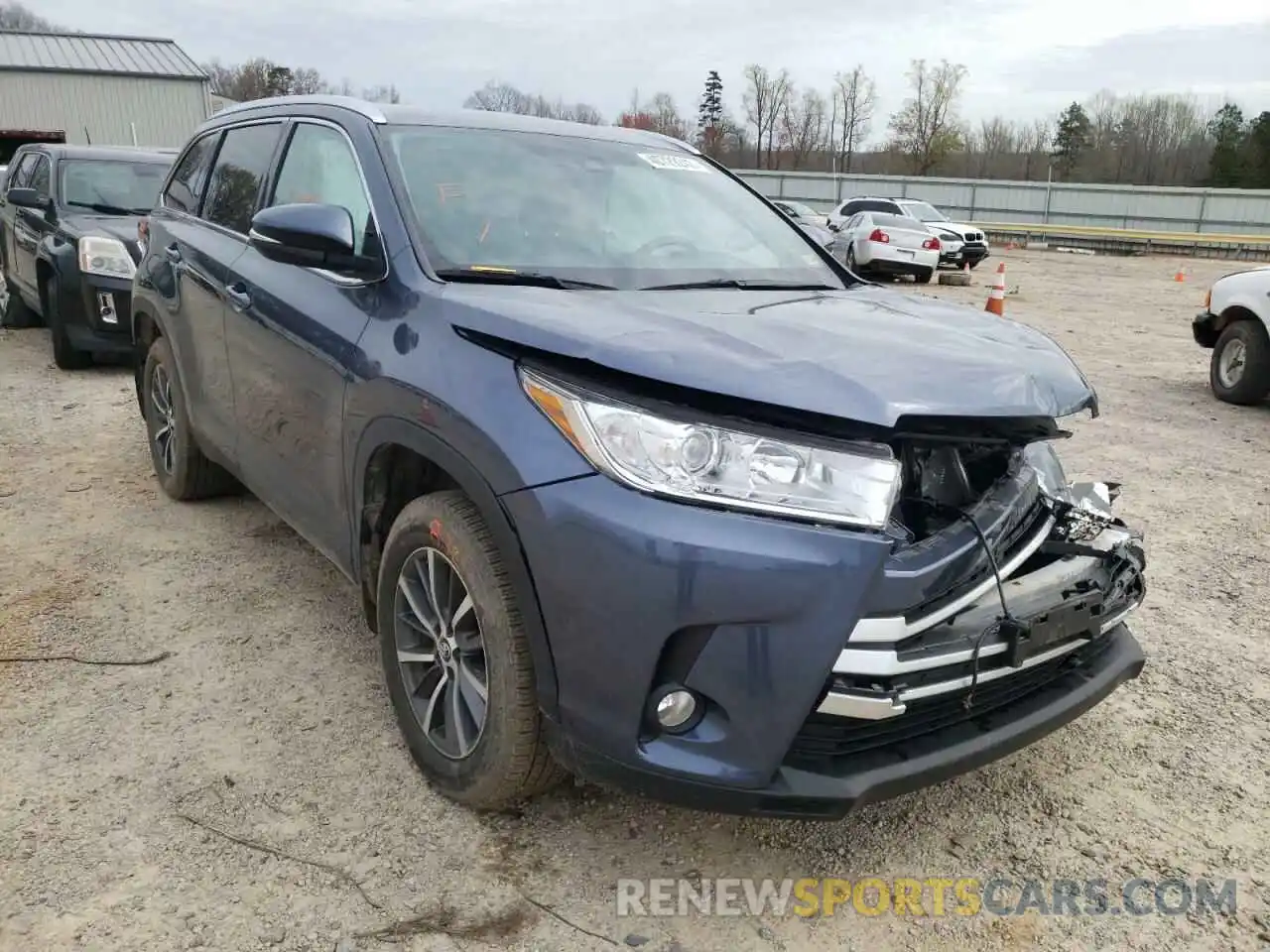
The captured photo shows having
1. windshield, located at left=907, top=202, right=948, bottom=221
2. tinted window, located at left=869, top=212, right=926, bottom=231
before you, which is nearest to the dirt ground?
tinted window, located at left=869, top=212, right=926, bottom=231

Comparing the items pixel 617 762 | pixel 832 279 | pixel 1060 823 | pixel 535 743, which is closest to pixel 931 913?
pixel 1060 823

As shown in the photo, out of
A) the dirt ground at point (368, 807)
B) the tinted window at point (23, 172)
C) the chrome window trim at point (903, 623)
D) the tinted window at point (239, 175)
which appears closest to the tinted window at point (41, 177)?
the tinted window at point (23, 172)

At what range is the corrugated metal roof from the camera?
121 feet

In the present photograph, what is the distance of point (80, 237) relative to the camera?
24.5ft

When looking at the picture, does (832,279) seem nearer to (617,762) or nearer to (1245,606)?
(617,762)

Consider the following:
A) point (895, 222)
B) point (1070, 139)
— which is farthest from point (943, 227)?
point (1070, 139)

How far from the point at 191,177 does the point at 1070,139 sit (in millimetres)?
77792

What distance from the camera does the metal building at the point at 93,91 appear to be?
36500 millimetres

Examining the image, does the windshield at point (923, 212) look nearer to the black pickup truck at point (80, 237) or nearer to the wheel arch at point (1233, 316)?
the wheel arch at point (1233, 316)

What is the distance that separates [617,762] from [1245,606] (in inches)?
125

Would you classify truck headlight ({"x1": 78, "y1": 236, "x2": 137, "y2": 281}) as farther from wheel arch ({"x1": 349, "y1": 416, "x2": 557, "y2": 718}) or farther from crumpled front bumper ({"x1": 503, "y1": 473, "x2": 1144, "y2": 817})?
crumpled front bumper ({"x1": 503, "y1": 473, "x2": 1144, "y2": 817})

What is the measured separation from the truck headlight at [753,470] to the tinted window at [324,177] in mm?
1218

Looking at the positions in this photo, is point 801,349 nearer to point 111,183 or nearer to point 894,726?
point 894,726

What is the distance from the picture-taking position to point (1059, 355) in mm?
2510
